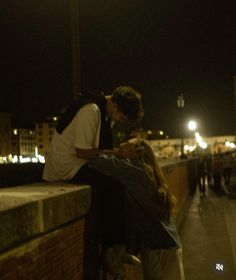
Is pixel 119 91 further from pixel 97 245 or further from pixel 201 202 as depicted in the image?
pixel 201 202

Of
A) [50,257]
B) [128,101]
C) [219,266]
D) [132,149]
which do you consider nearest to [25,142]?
[219,266]

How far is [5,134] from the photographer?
114562 mm

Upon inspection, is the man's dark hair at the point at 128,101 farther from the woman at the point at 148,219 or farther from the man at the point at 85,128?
the woman at the point at 148,219

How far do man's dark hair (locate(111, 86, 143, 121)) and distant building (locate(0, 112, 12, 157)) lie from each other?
107 meters

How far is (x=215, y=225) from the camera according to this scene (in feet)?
37.2

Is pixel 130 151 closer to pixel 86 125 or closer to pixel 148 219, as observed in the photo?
pixel 86 125

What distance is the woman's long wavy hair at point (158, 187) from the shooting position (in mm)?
3879

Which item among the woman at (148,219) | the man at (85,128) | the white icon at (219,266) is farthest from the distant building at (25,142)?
the woman at (148,219)

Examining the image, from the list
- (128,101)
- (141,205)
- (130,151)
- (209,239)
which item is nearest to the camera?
(141,205)

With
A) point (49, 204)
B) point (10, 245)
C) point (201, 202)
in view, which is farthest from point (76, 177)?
point (201, 202)

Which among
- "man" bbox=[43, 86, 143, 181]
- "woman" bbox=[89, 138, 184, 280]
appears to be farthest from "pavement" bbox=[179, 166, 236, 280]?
"man" bbox=[43, 86, 143, 181]

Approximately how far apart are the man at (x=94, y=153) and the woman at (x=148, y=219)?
0.07 metres

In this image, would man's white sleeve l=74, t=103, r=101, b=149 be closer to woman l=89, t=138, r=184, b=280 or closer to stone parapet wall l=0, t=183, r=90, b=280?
woman l=89, t=138, r=184, b=280

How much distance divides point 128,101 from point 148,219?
100 centimetres
